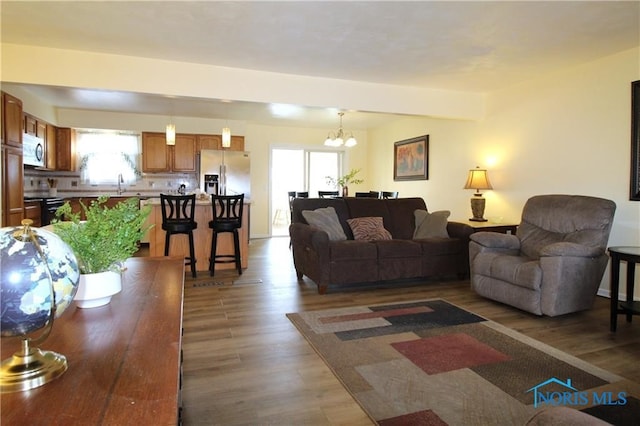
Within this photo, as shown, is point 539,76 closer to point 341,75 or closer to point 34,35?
point 341,75

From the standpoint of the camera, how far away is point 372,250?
4172mm

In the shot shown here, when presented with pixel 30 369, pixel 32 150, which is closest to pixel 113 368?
pixel 30 369

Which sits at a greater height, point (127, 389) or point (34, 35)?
point (34, 35)

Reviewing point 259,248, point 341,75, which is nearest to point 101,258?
point 341,75

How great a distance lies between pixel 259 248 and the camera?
698 cm

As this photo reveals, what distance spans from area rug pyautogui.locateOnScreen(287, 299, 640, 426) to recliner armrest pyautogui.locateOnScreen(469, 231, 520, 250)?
90cm

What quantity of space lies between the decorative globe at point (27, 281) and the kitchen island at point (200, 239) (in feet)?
13.5

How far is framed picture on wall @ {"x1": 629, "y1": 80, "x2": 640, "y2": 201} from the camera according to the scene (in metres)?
3.69

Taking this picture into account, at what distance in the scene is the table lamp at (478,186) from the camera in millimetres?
5180

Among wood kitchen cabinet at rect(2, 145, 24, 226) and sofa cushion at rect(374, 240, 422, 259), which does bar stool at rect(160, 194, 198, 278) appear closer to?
wood kitchen cabinet at rect(2, 145, 24, 226)

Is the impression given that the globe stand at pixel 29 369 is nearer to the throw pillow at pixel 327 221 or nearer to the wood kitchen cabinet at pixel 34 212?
the throw pillow at pixel 327 221

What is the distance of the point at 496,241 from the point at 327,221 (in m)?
1.79

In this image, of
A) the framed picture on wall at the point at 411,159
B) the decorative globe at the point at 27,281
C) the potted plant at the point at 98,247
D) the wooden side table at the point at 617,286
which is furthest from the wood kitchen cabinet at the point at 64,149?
the wooden side table at the point at 617,286

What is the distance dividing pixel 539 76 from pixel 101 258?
5112 millimetres
